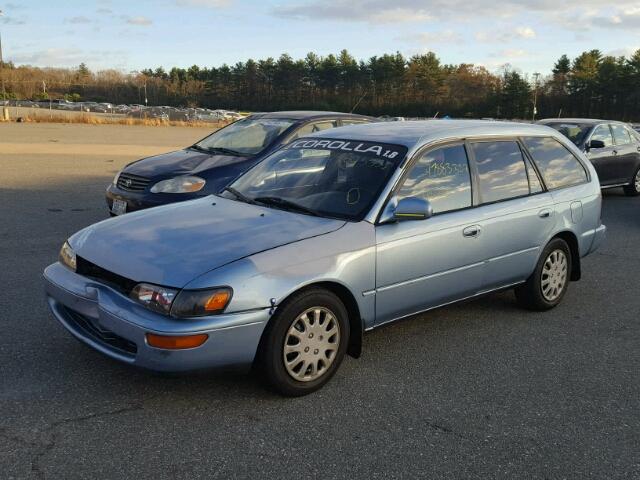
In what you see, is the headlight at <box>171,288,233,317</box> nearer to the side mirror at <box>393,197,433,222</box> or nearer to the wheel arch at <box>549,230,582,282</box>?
the side mirror at <box>393,197,433,222</box>

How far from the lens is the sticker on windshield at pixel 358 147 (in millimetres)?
4512

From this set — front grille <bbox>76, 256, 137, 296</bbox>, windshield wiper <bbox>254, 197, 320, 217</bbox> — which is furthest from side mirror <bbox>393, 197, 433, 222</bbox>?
front grille <bbox>76, 256, 137, 296</bbox>

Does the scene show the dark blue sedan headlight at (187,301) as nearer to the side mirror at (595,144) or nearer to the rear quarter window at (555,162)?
the rear quarter window at (555,162)

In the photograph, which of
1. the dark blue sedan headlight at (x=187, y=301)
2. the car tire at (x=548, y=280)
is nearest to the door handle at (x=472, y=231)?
the car tire at (x=548, y=280)

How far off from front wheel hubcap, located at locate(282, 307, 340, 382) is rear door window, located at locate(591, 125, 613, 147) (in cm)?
1034

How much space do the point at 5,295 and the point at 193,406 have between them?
2726 mm

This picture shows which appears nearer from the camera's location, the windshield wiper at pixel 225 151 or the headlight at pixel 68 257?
the headlight at pixel 68 257

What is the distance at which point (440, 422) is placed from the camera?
140 inches

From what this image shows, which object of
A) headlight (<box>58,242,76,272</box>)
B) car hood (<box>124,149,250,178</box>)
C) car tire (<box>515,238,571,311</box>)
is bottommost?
car tire (<box>515,238,571,311</box>)

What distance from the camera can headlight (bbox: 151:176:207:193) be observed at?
7.43m

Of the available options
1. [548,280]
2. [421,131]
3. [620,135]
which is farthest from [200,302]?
[620,135]

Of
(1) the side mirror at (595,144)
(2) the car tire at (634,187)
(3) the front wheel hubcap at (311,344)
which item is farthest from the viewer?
(2) the car tire at (634,187)

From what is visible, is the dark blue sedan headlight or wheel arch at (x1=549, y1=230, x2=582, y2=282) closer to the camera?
the dark blue sedan headlight

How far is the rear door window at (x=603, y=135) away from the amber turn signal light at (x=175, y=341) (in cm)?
1113
